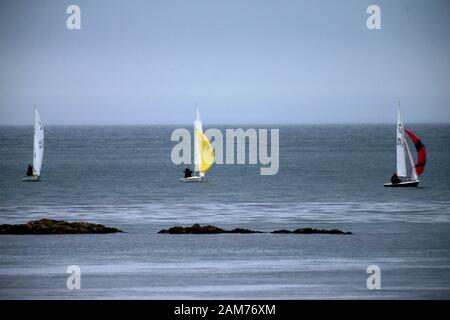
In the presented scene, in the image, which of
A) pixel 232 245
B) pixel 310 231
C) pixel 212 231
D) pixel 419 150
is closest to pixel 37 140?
pixel 419 150

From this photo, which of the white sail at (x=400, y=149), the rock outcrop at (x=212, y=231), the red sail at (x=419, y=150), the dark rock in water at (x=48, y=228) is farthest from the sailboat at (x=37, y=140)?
the rock outcrop at (x=212, y=231)

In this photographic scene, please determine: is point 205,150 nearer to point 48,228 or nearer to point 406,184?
point 406,184

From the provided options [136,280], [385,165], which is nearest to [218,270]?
[136,280]

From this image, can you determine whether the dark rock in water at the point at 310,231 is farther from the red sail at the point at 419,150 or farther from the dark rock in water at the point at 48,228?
the red sail at the point at 419,150

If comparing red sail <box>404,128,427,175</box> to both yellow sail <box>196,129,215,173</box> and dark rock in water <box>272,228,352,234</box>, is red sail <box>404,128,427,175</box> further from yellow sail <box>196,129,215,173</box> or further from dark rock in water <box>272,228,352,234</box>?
dark rock in water <box>272,228,352,234</box>

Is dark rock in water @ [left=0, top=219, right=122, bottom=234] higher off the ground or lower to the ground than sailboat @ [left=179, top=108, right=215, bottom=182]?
lower

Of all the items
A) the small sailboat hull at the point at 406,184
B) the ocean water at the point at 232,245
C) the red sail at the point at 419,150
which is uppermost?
the red sail at the point at 419,150

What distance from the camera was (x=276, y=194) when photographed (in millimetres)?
104000

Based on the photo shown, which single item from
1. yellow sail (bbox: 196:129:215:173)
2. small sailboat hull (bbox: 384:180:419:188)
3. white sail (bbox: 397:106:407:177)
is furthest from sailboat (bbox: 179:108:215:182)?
small sailboat hull (bbox: 384:180:419:188)

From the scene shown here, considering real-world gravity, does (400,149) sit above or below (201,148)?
below

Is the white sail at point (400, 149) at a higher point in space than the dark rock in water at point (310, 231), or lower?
higher

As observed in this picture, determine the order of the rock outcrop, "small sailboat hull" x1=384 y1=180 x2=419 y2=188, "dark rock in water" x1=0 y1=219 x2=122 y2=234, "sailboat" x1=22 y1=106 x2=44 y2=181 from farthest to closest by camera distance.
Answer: "sailboat" x1=22 y1=106 x2=44 y2=181 → "small sailboat hull" x1=384 y1=180 x2=419 y2=188 → the rock outcrop → "dark rock in water" x1=0 y1=219 x2=122 y2=234
